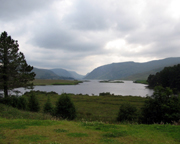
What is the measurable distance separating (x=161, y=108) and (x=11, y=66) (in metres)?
28.1

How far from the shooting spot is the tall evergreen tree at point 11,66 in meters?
28.6

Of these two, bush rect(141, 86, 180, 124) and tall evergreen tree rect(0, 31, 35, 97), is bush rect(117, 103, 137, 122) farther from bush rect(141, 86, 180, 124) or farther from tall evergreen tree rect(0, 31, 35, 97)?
tall evergreen tree rect(0, 31, 35, 97)

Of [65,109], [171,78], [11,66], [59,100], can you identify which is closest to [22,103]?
[11,66]

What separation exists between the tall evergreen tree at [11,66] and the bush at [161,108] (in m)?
25.1

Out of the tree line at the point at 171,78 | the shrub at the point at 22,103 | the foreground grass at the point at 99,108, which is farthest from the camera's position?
the tree line at the point at 171,78

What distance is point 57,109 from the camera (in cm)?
2244

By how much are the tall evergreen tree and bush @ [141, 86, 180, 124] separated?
25.1 meters

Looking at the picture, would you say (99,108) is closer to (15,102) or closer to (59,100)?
(59,100)

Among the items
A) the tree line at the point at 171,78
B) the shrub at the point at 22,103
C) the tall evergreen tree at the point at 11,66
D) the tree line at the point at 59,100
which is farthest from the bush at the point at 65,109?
the tree line at the point at 171,78

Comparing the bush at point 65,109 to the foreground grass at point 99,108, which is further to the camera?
the foreground grass at point 99,108

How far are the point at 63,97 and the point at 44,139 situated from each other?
14776 mm

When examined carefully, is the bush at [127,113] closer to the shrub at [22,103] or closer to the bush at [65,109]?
the bush at [65,109]

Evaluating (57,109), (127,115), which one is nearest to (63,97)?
(57,109)

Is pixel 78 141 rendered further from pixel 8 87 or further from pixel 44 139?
pixel 8 87
